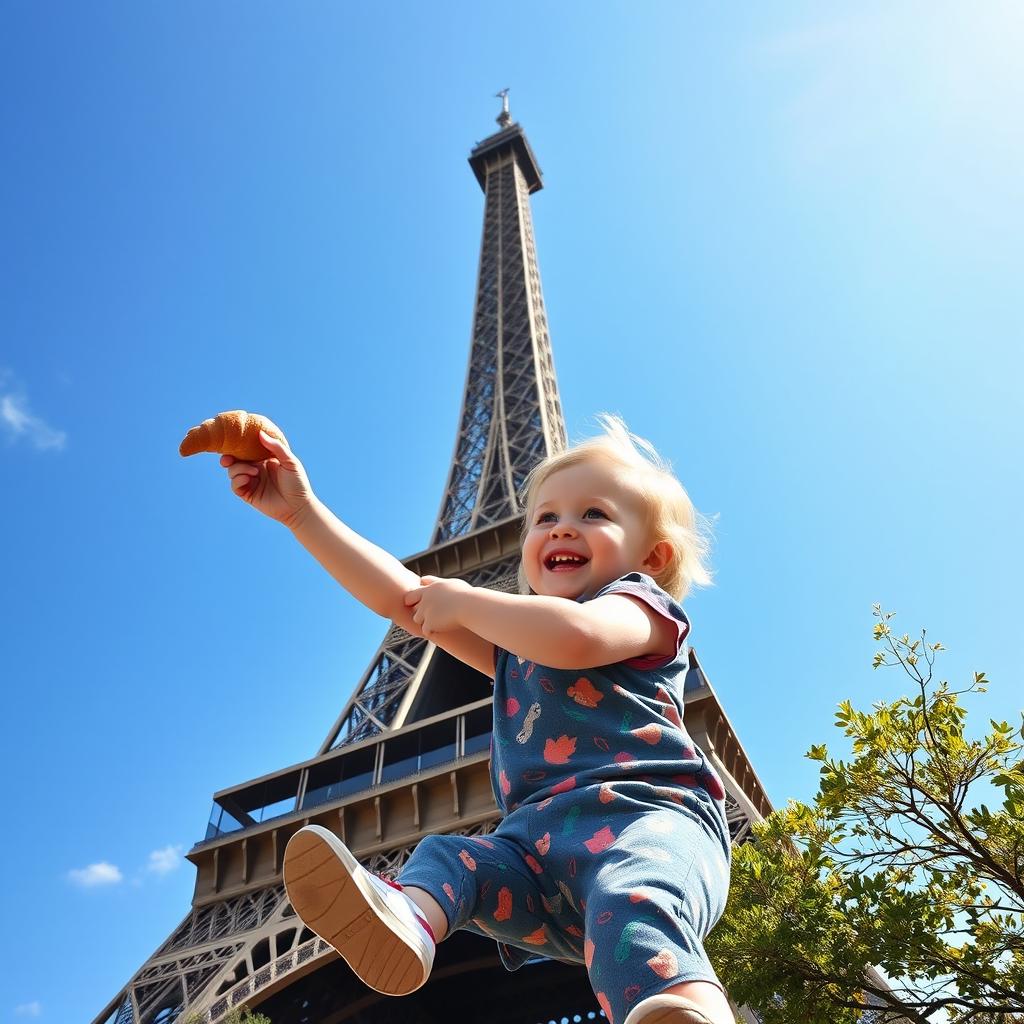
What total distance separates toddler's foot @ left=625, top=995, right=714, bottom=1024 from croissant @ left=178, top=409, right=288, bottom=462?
59.3 inches

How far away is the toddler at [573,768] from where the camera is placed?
141 cm

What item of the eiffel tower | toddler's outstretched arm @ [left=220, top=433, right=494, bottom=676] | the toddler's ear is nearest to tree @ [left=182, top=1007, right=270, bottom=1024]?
the eiffel tower

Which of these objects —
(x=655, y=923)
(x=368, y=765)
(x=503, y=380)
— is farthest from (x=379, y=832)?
(x=503, y=380)

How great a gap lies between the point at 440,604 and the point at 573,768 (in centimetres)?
44

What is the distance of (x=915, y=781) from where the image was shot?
570 cm

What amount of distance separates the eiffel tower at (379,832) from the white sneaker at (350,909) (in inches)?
394

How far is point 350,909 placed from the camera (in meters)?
1.40

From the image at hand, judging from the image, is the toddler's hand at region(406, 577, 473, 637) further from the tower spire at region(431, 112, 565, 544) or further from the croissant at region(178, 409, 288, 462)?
the tower spire at region(431, 112, 565, 544)

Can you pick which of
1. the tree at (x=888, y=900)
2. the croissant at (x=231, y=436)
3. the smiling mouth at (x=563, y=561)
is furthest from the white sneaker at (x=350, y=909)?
the tree at (x=888, y=900)

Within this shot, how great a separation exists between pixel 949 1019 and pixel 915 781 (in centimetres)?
163

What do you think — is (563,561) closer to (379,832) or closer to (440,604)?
(440,604)

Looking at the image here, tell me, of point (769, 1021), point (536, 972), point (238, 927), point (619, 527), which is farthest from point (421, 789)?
point (619, 527)

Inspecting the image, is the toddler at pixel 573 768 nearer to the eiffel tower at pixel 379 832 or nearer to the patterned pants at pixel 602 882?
the patterned pants at pixel 602 882

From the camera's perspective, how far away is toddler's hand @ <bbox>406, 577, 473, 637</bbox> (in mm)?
1747
